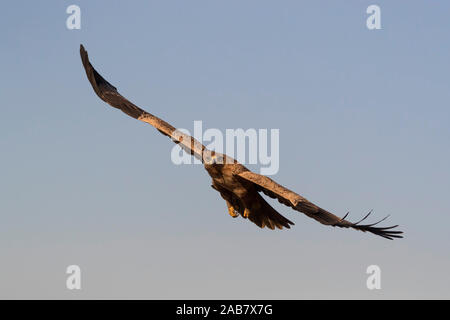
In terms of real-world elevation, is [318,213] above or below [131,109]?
below

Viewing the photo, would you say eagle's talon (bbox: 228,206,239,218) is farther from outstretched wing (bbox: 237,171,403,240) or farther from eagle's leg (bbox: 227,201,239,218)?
outstretched wing (bbox: 237,171,403,240)

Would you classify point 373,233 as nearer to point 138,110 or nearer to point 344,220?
point 344,220

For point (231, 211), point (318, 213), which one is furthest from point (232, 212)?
point (318, 213)

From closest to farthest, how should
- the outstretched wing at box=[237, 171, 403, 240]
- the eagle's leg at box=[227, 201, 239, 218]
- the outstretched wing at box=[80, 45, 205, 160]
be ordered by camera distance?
the outstretched wing at box=[237, 171, 403, 240] < the outstretched wing at box=[80, 45, 205, 160] < the eagle's leg at box=[227, 201, 239, 218]

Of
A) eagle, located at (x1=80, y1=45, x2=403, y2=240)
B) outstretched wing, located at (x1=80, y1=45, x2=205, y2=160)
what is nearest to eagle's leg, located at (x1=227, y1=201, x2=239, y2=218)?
eagle, located at (x1=80, y1=45, x2=403, y2=240)

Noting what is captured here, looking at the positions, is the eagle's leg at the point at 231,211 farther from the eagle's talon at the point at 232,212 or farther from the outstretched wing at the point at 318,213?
the outstretched wing at the point at 318,213

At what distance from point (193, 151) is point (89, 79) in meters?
3.49

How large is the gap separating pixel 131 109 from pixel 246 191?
313cm

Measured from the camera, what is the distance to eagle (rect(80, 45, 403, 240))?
1262 centimetres

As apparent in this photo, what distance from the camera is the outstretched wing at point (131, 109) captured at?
14023 millimetres

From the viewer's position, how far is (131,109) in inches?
607

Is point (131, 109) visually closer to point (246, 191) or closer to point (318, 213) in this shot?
point (246, 191)

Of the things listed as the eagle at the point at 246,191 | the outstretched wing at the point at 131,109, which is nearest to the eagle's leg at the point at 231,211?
the eagle at the point at 246,191
